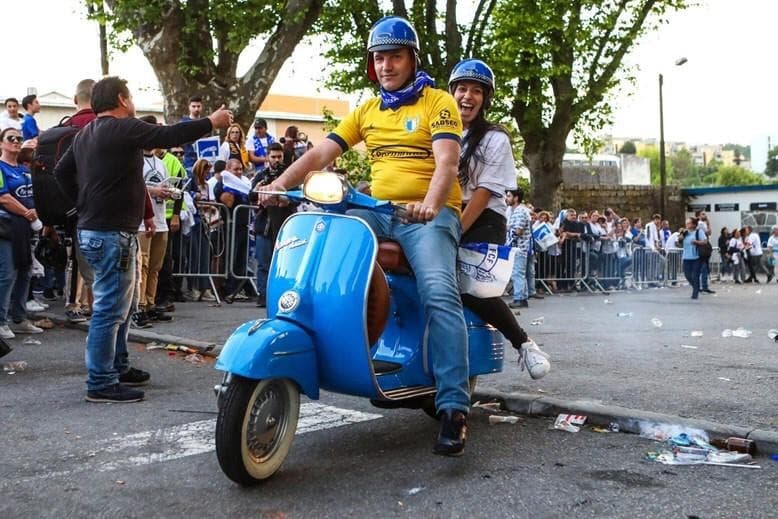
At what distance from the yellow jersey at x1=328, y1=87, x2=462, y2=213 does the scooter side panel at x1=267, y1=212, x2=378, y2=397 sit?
1.66ft

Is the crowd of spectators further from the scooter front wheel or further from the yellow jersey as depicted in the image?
the scooter front wheel

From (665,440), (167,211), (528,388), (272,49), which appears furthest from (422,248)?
(272,49)

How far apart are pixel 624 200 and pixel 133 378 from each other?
39.8 metres

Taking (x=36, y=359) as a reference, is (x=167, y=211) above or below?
above

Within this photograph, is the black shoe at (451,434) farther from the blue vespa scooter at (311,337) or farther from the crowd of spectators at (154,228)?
the crowd of spectators at (154,228)

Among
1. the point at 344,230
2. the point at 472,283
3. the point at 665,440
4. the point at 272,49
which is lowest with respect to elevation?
the point at 665,440

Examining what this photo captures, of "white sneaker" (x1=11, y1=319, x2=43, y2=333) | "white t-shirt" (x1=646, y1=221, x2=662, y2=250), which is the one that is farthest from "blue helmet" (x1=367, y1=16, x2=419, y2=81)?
"white t-shirt" (x1=646, y1=221, x2=662, y2=250)

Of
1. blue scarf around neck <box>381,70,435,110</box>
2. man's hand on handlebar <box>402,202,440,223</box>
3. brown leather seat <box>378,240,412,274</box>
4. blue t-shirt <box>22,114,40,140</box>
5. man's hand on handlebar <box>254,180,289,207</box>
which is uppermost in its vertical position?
blue t-shirt <box>22,114,40,140</box>

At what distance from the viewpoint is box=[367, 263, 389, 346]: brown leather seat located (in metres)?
4.17

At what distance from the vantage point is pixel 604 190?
4312cm

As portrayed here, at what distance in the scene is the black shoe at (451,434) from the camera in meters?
4.29

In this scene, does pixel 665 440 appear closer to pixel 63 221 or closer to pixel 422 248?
pixel 422 248

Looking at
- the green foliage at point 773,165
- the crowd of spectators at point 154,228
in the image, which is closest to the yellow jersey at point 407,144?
the crowd of spectators at point 154,228

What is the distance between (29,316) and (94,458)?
633 cm
